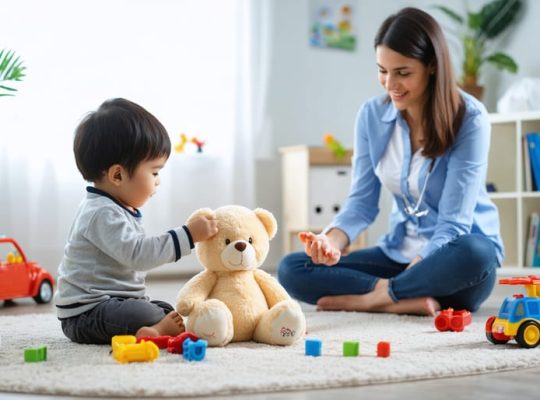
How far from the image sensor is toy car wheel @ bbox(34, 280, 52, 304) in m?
2.67

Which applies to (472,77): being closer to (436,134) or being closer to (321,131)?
(321,131)

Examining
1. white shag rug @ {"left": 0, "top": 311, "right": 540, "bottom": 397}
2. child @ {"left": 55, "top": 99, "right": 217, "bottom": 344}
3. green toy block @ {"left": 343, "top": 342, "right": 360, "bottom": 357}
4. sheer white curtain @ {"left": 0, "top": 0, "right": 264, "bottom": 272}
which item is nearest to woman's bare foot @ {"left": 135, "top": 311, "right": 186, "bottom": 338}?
child @ {"left": 55, "top": 99, "right": 217, "bottom": 344}

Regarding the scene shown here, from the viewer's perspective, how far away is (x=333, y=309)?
87.2 inches

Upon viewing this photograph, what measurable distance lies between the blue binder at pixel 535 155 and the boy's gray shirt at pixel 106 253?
2.35 metres

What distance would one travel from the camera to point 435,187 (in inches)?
84.8

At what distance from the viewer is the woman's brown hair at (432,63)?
2035 mm

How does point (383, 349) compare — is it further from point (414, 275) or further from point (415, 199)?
point (415, 199)

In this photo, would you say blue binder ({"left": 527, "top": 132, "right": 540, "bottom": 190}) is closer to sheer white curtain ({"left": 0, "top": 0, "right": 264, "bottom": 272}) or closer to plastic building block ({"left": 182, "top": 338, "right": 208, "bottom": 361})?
sheer white curtain ({"left": 0, "top": 0, "right": 264, "bottom": 272})

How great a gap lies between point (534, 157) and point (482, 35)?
33.9 inches

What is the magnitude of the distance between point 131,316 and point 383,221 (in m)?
2.93

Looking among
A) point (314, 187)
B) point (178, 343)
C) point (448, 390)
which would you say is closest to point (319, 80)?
point (314, 187)

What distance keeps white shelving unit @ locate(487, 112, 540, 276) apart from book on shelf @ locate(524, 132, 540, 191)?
0.02 m

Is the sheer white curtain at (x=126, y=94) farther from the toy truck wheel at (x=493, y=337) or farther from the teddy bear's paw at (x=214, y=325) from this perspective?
the toy truck wheel at (x=493, y=337)

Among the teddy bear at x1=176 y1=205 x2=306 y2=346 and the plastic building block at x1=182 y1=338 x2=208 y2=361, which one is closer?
the plastic building block at x1=182 y1=338 x2=208 y2=361
